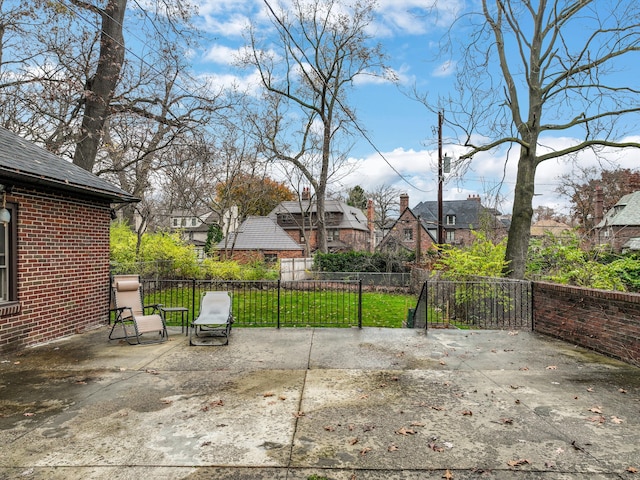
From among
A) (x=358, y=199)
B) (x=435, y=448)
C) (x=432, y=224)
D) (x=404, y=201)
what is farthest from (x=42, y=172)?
(x=358, y=199)

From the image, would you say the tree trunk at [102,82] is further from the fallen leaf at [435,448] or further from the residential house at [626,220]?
the residential house at [626,220]

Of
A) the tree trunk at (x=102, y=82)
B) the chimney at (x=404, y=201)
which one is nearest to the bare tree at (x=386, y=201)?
the chimney at (x=404, y=201)

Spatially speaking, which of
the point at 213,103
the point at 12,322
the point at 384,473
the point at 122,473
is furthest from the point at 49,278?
the point at 213,103

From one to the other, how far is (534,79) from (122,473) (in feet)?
50.1

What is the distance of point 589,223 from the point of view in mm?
41531

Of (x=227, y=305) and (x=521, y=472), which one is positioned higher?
(x=227, y=305)

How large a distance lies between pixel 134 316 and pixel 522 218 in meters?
11.5

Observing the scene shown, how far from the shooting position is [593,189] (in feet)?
137

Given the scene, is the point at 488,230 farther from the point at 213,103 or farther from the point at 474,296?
the point at 213,103

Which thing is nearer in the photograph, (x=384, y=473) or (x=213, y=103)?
(x=384, y=473)

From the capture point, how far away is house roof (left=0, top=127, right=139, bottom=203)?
19.8 feet

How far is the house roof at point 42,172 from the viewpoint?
6047mm

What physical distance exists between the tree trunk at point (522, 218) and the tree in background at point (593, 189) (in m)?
34.5

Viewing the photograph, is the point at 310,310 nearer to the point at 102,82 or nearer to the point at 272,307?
the point at 272,307
